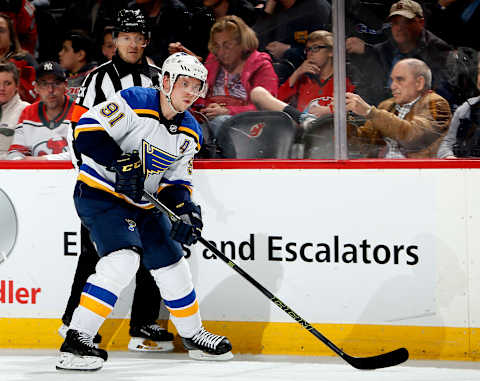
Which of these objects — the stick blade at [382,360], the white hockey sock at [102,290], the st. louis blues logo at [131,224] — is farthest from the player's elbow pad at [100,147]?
the stick blade at [382,360]

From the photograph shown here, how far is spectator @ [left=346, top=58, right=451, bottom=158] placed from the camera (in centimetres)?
297

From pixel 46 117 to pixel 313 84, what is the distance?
3.95ft

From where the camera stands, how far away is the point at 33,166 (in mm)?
3139

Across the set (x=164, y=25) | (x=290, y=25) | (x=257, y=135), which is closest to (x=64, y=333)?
(x=257, y=135)

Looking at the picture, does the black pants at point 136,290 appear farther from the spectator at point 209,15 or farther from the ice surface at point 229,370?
the spectator at point 209,15

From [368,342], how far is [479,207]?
70 cm

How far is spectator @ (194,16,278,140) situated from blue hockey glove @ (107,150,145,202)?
0.59 m

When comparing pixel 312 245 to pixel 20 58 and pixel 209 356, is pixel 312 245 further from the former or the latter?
pixel 20 58

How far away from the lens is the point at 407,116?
118 inches

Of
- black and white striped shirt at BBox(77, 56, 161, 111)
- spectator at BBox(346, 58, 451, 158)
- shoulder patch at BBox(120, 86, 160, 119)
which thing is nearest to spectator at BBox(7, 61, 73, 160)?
black and white striped shirt at BBox(77, 56, 161, 111)

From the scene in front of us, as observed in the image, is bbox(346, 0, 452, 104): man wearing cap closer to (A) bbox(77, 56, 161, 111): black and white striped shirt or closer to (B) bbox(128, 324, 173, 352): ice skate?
(A) bbox(77, 56, 161, 111): black and white striped shirt

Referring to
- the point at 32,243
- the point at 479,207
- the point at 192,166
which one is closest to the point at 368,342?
the point at 479,207

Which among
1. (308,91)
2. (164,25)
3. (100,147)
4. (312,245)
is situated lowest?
(312,245)

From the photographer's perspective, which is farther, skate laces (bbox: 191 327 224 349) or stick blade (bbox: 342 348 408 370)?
skate laces (bbox: 191 327 224 349)
